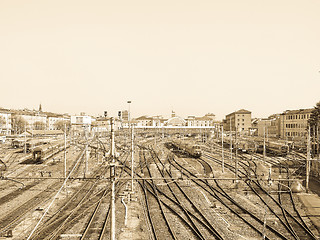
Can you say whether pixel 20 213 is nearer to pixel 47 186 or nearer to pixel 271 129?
pixel 47 186

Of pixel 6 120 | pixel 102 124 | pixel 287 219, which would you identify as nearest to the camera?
pixel 102 124

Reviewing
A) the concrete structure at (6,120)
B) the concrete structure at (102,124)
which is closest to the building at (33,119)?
the concrete structure at (6,120)

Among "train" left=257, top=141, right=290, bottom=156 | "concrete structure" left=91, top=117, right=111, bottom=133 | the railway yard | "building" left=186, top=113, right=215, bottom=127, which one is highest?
"building" left=186, top=113, right=215, bottom=127

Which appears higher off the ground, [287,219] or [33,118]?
[33,118]

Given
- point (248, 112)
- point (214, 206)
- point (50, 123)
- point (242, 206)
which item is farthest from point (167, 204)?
point (50, 123)

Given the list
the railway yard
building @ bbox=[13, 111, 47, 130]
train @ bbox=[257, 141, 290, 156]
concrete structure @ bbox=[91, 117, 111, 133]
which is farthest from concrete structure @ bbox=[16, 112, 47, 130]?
the railway yard

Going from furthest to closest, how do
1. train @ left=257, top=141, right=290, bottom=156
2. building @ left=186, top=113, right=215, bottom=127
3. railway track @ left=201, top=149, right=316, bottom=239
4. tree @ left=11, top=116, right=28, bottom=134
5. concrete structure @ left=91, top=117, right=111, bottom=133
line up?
building @ left=186, top=113, right=215, bottom=127 < tree @ left=11, top=116, right=28, bottom=134 < train @ left=257, top=141, right=290, bottom=156 < concrete structure @ left=91, top=117, right=111, bottom=133 < railway track @ left=201, top=149, right=316, bottom=239

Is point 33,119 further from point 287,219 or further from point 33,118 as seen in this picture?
point 287,219

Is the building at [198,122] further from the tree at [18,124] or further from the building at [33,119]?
the tree at [18,124]

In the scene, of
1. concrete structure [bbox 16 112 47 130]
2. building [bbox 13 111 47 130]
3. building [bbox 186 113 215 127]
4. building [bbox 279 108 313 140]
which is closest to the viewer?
building [bbox 279 108 313 140]

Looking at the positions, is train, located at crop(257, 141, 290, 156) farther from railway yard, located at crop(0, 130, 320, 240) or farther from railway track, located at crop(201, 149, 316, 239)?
railway track, located at crop(201, 149, 316, 239)

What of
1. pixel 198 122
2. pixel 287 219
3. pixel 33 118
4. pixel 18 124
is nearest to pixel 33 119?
pixel 33 118

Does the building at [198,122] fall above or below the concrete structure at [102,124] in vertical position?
above

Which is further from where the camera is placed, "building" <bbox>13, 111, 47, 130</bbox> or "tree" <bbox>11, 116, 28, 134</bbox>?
"building" <bbox>13, 111, 47, 130</bbox>
